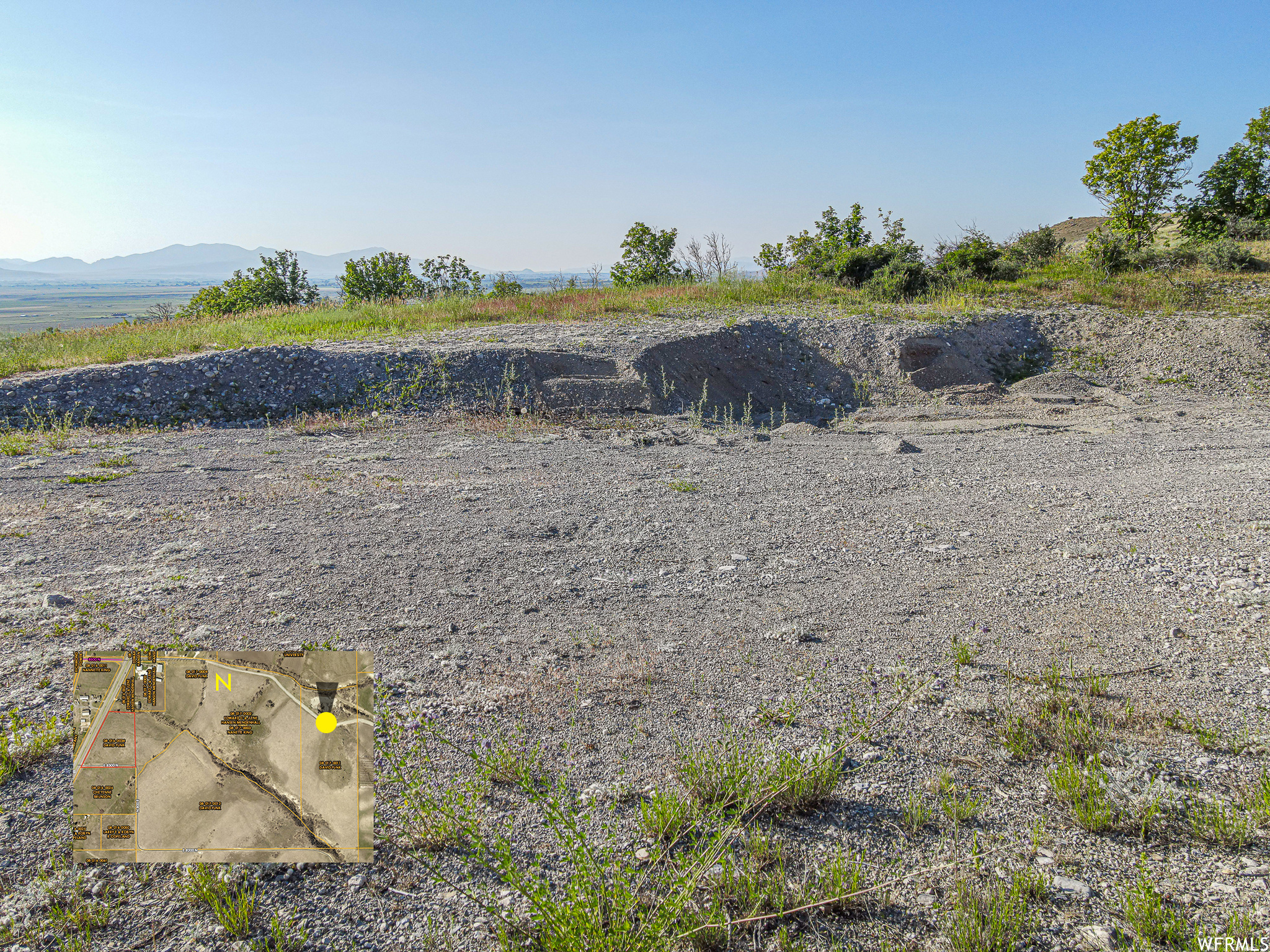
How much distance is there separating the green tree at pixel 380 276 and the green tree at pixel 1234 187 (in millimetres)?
29881

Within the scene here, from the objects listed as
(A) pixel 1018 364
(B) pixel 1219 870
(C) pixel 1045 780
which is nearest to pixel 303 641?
(C) pixel 1045 780

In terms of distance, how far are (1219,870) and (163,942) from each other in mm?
3201

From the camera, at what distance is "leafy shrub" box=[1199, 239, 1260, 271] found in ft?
54.5

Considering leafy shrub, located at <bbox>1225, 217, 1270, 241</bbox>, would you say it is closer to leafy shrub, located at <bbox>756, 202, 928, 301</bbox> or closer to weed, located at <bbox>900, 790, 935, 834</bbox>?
leafy shrub, located at <bbox>756, 202, 928, 301</bbox>

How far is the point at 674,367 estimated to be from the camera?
1177cm

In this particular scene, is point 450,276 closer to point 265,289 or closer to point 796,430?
point 265,289

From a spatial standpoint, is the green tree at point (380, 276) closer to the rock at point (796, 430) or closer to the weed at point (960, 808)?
the rock at point (796, 430)

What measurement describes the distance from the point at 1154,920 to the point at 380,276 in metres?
33.4

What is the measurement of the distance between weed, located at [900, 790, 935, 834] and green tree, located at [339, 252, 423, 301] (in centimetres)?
3101

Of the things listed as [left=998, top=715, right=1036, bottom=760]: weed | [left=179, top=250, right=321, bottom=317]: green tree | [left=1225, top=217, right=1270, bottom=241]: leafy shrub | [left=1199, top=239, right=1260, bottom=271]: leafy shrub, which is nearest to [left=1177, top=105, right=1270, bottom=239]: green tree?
[left=1225, top=217, right=1270, bottom=241]: leafy shrub

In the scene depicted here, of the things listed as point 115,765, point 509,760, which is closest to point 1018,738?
point 509,760

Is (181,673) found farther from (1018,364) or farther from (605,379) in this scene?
(1018,364)

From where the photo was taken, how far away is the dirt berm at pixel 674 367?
10.1m

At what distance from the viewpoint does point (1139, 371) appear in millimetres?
12328
